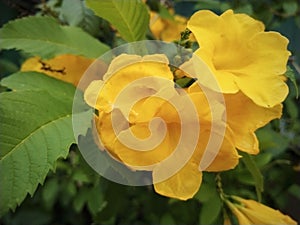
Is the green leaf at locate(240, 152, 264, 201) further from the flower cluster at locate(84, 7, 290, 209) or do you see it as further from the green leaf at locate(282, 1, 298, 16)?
the green leaf at locate(282, 1, 298, 16)

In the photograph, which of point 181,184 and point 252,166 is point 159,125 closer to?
point 181,184

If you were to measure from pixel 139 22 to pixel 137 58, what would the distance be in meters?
0.14

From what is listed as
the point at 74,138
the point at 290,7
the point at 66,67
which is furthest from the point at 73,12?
the point at 290,7

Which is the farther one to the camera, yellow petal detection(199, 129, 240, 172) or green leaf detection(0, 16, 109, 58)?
green leaf detection(0, 16, 109, 58)

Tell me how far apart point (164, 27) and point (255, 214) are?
0.44 meters

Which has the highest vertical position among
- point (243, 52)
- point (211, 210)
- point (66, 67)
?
point (243, 52)

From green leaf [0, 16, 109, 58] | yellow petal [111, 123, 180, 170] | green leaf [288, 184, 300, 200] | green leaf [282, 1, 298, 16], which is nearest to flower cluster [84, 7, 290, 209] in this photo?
yellow petal [111, 123, 180, 170]

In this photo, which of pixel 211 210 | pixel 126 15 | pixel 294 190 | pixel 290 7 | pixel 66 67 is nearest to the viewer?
pixel 126 15

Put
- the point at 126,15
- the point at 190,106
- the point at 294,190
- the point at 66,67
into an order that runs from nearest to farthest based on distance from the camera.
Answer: the point at 190,106
the point at 126,15
the point at 66,67
the point at 294,190

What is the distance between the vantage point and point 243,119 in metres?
0.59

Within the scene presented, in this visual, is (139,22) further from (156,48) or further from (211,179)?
(211,179)

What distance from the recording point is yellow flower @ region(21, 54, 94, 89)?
0.80 metres

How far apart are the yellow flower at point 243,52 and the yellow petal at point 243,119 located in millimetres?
19

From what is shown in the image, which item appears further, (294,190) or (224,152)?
(294,190)
